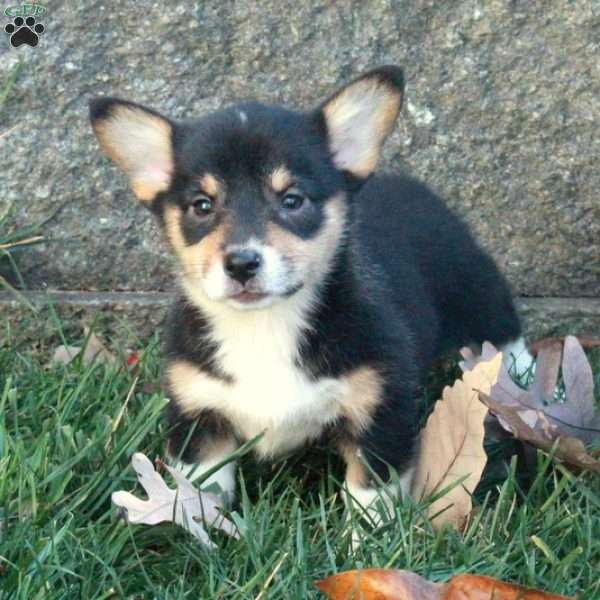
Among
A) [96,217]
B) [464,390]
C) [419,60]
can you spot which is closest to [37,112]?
[96,217]

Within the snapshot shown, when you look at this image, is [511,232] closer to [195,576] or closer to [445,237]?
[445,237]

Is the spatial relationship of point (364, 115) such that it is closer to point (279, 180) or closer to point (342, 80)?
point (279, 180)

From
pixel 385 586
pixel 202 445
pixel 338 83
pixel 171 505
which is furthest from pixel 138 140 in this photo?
pixel 385 586

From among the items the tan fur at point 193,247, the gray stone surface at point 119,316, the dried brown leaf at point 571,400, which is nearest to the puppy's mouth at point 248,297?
the tan fur at point 193,247

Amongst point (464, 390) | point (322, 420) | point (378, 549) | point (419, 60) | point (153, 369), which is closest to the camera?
point (378, 549)

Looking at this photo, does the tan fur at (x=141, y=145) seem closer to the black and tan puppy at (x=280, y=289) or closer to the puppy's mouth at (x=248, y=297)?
the black and tan puppy at (x=280, y=289)

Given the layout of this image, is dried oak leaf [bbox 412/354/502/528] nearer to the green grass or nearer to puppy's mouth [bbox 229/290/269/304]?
the green grass
